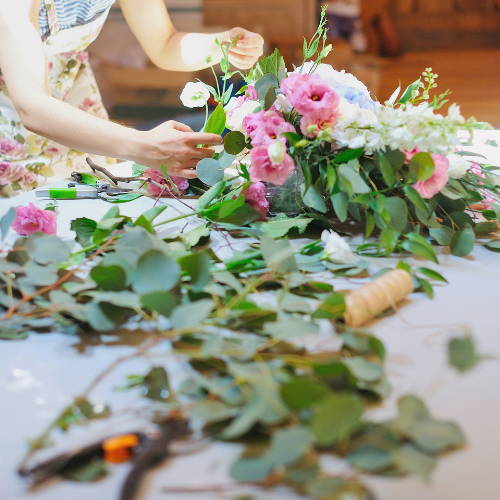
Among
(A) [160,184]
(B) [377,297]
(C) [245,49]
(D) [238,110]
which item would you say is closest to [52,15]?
(C) [245,49]

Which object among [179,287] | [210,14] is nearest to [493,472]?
[179,287]

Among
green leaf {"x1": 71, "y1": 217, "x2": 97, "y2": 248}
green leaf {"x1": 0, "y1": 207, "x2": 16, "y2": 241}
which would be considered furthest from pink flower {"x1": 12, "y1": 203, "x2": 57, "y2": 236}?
green leaf {"x1": 0, "y1": 207, "x2": 16, "y2": 241}

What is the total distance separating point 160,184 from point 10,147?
733 millimetres

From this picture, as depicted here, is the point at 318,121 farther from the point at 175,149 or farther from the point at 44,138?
the point at 44,138

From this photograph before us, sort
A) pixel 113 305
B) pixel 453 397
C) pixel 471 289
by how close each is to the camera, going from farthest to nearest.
→ 1. pixel 471 289
2. pixel 113 305
3. pixel 453 397

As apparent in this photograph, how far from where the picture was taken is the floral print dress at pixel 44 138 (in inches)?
73.0

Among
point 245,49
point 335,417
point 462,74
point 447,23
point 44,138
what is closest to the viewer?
point 335,417

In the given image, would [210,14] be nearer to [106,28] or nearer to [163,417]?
[106,28]

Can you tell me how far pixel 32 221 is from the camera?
1043mm

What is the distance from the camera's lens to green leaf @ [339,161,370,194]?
3.32 feet

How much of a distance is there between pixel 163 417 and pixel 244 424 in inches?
3.7

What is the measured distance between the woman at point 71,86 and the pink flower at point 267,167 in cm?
18

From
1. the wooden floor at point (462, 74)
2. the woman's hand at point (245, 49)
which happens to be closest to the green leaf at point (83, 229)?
the woman's hand at point (245, 49)

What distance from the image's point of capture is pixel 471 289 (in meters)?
0.94
